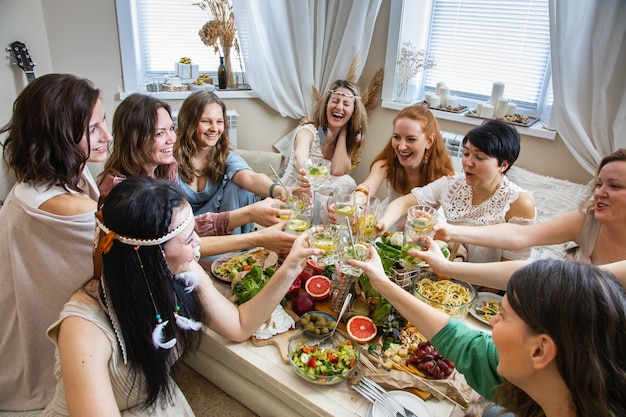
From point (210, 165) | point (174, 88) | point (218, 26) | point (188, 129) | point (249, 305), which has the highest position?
point (218, 26)

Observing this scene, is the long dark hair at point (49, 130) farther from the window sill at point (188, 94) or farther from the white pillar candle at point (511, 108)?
the white pillar candle at point (511, 108)

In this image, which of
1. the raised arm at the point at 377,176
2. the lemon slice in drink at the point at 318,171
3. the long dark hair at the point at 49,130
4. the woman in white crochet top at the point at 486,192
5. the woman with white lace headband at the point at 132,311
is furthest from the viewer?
the raised arm at the point at 377,176

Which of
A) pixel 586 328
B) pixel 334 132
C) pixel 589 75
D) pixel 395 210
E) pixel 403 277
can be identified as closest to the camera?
pixel 586 328

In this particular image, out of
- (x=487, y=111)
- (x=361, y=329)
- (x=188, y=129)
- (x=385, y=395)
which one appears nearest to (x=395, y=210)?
(x=361, y=329)

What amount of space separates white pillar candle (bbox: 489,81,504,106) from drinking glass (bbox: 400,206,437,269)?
225cm

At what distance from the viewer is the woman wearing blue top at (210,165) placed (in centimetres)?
248

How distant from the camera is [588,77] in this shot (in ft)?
9.45

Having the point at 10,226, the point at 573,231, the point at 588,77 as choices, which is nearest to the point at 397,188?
the point at 573,231

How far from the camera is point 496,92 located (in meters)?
3.44

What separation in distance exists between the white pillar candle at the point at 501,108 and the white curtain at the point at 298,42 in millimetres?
1294

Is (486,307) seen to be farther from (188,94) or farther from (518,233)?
(188,94)

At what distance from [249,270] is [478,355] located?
0.96m

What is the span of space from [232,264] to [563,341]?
135 centimetres

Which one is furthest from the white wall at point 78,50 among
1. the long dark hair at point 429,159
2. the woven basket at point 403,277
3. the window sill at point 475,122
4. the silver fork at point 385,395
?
the silver fork at point 385,395
